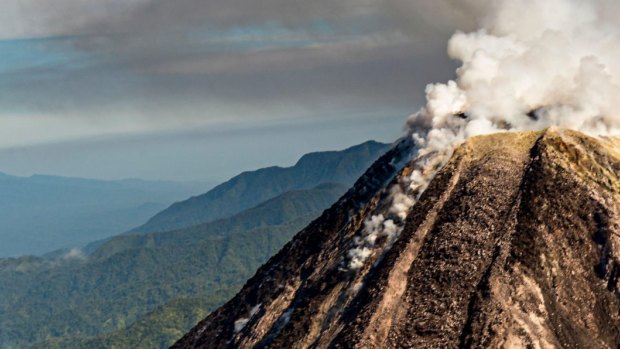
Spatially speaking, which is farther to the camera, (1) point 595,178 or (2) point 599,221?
(1) point 595,178

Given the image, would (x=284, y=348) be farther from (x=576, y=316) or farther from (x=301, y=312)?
(x=576, y=316)

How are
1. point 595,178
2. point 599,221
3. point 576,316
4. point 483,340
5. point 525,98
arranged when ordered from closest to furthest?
point 483,340 → point 576,316 → point 599,221 → point 595,178 → point 525,98

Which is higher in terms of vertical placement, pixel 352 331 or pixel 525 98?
pixel 525 98

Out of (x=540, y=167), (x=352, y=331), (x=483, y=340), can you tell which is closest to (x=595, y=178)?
(x=540, y=167)

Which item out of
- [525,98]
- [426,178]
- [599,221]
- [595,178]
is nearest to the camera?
[599,221]

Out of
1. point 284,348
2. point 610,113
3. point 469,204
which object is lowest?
point 284,348

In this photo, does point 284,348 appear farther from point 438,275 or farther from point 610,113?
point 610,113
